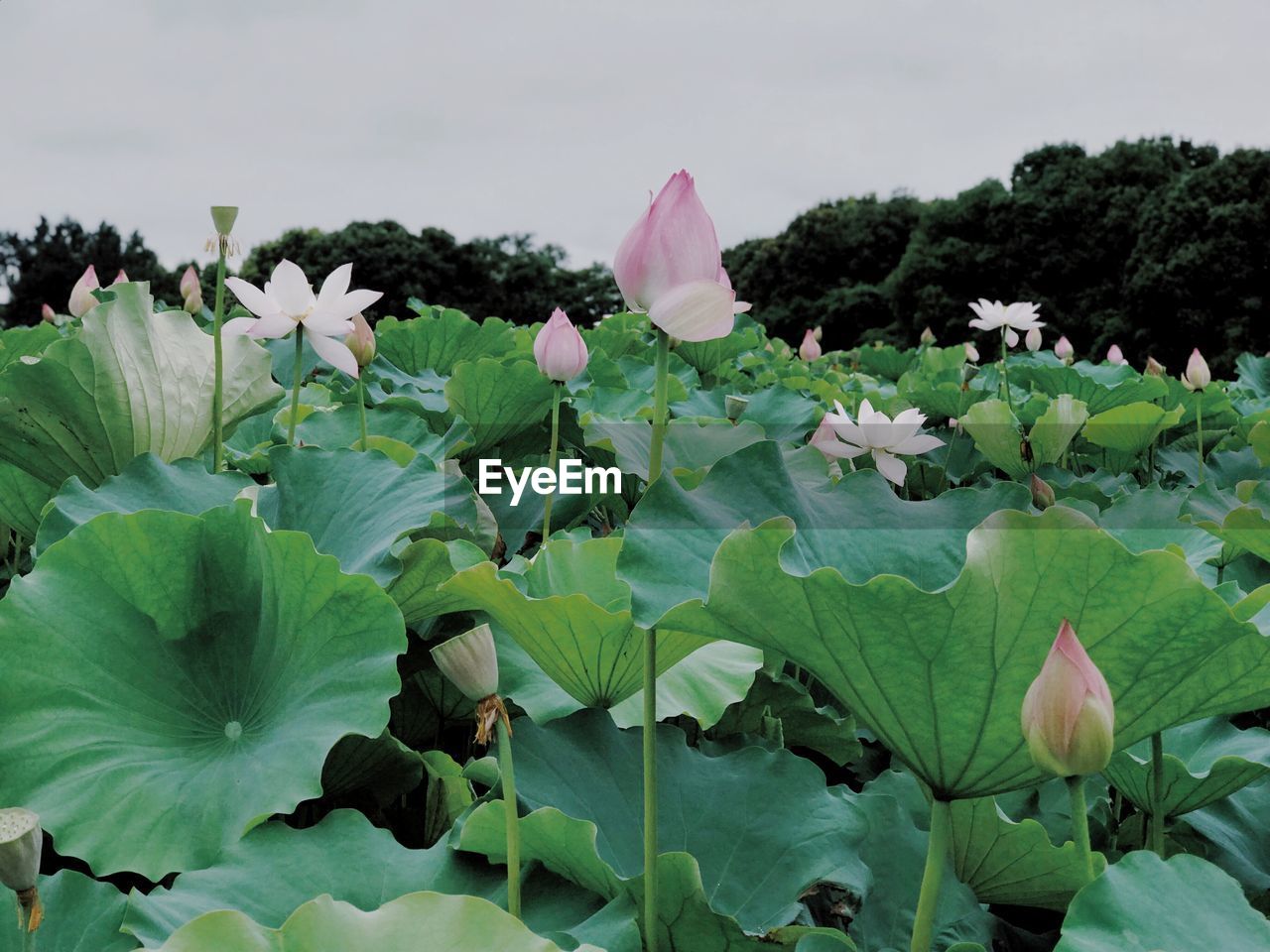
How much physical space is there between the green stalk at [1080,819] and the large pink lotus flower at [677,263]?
40 cm

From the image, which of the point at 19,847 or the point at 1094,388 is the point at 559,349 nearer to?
the point at 19,847

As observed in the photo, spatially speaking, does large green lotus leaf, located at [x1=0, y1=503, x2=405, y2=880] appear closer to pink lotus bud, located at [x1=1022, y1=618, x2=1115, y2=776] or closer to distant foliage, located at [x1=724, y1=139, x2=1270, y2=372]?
pink lotus bud, located at [x1=1022, y1=618, x2=1115, y2=776]

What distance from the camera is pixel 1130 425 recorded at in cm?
207

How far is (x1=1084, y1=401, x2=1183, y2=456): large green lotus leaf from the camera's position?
2.02m

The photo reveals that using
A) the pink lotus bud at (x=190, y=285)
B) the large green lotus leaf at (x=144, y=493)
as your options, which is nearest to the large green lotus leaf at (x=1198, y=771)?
the large green lotus leaf at (x=144, y=493)

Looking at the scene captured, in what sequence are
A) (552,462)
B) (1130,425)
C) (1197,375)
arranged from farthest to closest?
(1197,375) < (1130,425) < (552,462)

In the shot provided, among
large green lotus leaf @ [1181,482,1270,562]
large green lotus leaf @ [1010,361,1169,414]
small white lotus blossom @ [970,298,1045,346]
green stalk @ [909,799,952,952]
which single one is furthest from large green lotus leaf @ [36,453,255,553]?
small white lotus blossom @ [970,298,1045,346]

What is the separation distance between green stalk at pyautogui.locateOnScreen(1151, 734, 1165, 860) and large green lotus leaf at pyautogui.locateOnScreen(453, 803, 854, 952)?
0.36 meters

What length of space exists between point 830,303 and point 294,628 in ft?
63.7

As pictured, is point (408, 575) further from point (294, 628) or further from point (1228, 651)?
point (1228, 651)

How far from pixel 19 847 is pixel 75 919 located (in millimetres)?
174

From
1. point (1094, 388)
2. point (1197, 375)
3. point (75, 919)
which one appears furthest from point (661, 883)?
point (1094, 388)

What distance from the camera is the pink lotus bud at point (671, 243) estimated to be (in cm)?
81

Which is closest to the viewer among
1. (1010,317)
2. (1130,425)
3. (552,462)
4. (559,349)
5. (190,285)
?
(559,349)
